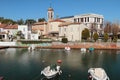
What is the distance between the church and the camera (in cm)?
9612

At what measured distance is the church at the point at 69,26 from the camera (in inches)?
3784

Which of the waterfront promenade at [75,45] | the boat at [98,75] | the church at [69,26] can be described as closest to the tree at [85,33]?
the church at [69,26]

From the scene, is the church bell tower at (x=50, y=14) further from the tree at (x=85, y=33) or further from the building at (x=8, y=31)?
the tree at (x=85, y=33)

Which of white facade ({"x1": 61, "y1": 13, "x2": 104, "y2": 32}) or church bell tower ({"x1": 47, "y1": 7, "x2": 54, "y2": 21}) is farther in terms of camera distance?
church bell tower ({"x1": 47, "y1": 7, "x2": 54, "y2": 21})

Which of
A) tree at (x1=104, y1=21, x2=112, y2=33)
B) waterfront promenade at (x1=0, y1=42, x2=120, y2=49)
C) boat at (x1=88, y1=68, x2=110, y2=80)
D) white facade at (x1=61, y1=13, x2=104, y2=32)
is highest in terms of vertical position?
white facade at (x1=61, y1=13, x2=104, y2=32)

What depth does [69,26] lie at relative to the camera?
99250mm

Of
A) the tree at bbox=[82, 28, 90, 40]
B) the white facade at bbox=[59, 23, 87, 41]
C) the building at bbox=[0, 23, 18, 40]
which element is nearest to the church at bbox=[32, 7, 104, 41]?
the white facade at bbox=[59, 23, 87, 41]

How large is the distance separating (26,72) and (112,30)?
84.6 meters

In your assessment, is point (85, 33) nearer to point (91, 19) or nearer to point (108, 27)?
point (91, 19)

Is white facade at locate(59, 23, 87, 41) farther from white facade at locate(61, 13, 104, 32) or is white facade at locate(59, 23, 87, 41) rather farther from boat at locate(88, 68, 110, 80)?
boat at locate(88, 68, 110, 80)

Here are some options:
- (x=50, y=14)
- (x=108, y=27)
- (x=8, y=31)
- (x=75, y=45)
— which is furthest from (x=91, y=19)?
(x=8, y=31)

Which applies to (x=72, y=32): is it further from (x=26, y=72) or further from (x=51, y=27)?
(x=26, y=72)

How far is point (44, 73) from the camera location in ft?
109

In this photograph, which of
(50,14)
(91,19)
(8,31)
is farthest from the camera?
(50,14)
